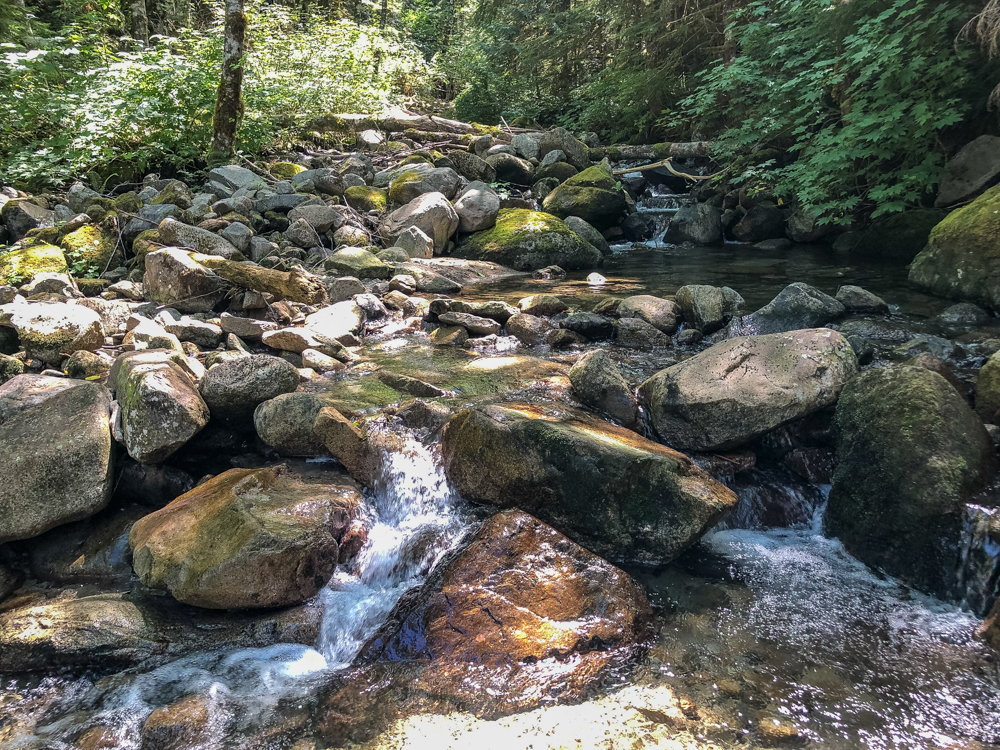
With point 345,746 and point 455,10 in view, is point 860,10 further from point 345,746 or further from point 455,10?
point 455,10

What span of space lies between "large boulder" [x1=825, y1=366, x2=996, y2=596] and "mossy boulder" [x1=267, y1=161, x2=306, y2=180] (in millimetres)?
10858

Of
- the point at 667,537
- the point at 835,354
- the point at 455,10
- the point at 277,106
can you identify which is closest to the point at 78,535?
the point at 667,537

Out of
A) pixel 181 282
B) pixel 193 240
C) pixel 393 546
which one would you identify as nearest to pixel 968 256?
pixel 393 546

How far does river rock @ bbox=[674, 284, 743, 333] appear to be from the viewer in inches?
251

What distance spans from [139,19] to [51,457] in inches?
634

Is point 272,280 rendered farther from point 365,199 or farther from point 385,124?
point 385,124

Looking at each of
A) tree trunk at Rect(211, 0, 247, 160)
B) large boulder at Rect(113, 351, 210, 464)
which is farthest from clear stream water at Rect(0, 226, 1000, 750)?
tree trunk at Rect(211, 0, 247, 160)

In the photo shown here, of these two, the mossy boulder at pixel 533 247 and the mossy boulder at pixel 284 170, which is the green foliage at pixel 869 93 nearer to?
the mossy boulder at pixel 533 247

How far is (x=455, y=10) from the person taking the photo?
27500 millimetres

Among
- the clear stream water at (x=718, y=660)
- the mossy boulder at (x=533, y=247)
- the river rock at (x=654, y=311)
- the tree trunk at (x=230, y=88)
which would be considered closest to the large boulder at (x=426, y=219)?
the mossy boulder at (x=533, y=247)

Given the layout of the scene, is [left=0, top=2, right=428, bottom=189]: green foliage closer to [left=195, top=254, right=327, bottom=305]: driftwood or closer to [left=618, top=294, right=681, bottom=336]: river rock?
[left=195, top=254, right=327, bottom=305]: driftwood

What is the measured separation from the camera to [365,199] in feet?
34.7

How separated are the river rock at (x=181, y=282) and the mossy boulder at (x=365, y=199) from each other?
4390mm

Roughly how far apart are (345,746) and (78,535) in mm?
2359
